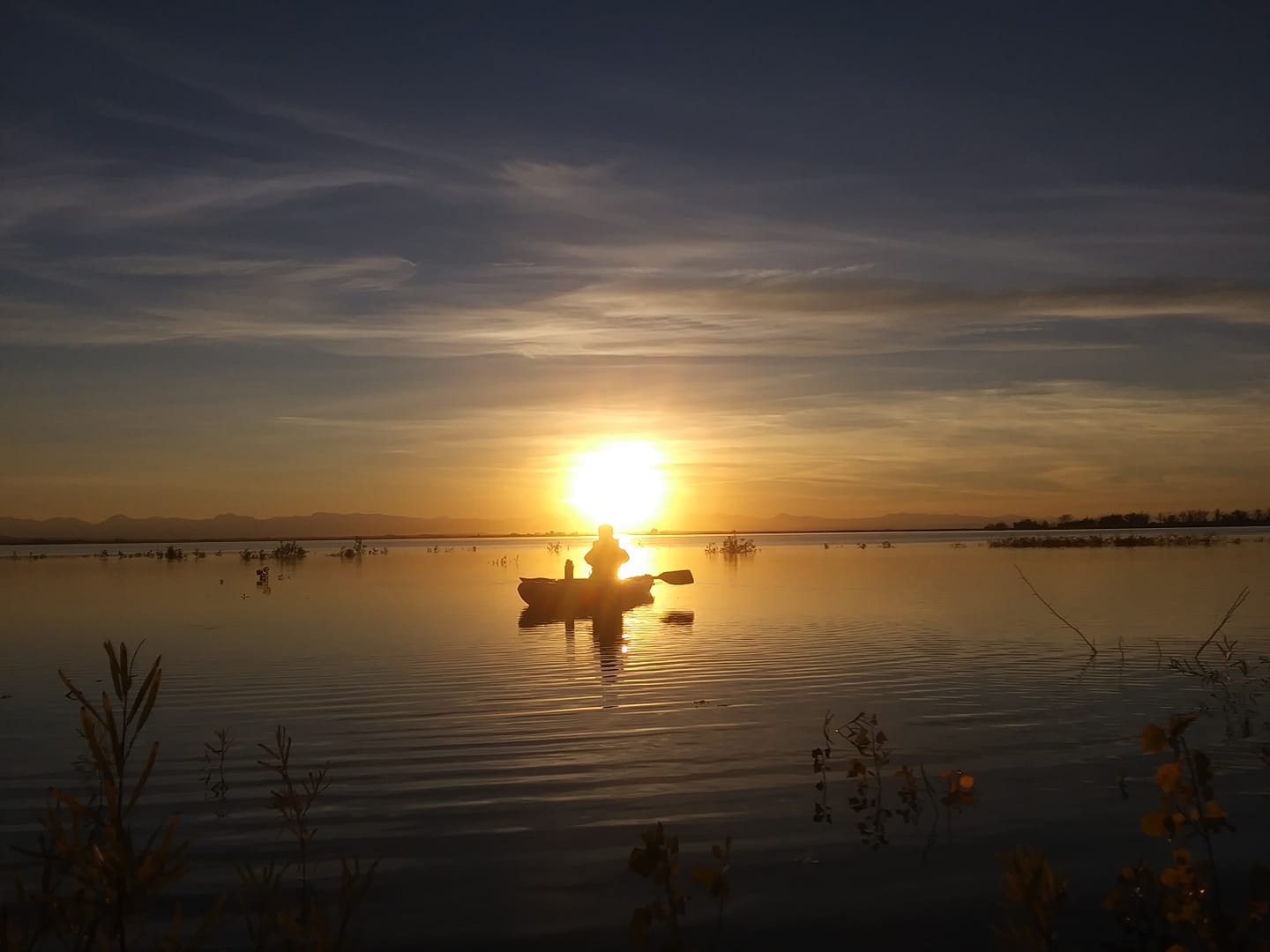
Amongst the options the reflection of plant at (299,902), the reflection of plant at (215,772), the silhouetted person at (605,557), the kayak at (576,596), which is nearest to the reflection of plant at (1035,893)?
the reflection of plant at (299,902)

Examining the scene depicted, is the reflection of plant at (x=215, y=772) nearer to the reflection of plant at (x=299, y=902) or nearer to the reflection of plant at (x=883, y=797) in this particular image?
the reflection of plant at (x=299, y=902)

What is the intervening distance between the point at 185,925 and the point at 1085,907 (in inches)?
269

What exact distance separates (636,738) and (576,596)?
726 inches

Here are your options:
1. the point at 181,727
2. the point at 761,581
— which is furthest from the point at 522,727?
the point at 761,581

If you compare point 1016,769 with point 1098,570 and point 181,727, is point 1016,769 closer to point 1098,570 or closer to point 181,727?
point 181,727

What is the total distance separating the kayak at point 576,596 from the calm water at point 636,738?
3.64 ft

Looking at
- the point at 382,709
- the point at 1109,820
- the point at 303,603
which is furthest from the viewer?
the point at 303,603

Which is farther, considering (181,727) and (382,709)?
(382,709)

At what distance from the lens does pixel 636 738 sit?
1409cm

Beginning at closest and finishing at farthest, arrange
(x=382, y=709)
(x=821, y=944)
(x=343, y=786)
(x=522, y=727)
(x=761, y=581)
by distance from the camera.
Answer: (x=821, y=944), (x=343, y=786), (x=522, y=727), (x=382, y=709), (x=761, y=581)

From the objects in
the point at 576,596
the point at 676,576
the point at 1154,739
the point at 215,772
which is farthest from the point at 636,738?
the point at 676,576

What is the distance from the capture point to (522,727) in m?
14.9

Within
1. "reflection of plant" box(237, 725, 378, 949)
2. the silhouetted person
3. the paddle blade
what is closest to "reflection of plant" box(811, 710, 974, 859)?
"reflection of plant" box(237, 725, 378, 949)

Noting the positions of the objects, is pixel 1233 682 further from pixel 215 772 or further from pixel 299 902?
pixel 215 772
